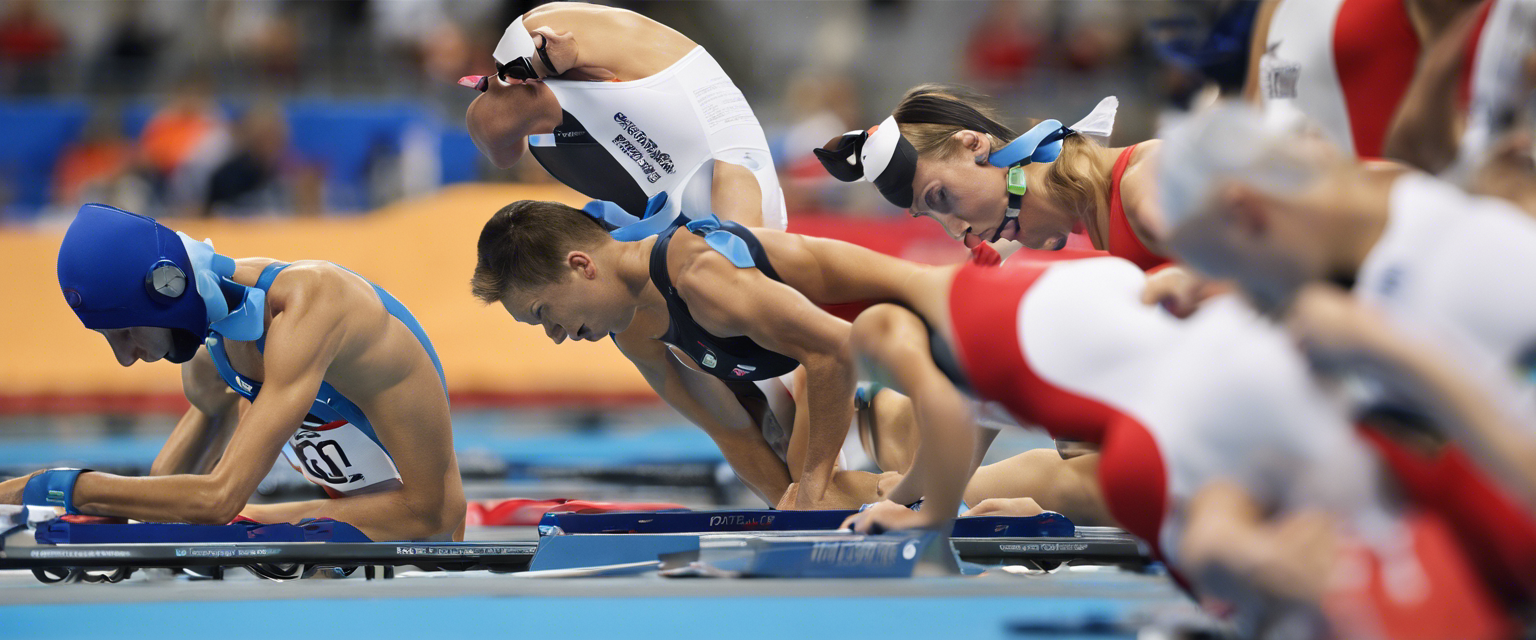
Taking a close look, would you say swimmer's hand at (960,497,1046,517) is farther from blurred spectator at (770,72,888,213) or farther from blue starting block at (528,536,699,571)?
blurred spectator at (770,72,888,213)

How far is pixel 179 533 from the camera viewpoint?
343cm

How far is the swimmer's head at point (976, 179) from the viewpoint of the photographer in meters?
3.85

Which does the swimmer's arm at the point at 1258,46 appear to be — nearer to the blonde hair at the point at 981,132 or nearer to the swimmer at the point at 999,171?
the swimmer at the point at 999,171

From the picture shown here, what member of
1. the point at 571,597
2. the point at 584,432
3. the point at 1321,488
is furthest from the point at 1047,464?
the point at 584,432

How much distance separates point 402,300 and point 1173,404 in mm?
8569

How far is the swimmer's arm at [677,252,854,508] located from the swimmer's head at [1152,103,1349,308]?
163 centimetres

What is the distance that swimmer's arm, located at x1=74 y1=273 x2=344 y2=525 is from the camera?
3344mm

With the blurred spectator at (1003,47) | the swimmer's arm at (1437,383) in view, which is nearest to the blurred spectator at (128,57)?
the blurred spectator at (1003,47)

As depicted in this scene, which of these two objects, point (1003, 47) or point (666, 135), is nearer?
point (666, 135)

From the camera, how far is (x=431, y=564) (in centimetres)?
354

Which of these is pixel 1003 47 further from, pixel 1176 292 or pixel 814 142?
pixel 1176 292

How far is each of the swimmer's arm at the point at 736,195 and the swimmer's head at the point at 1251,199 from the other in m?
2.70

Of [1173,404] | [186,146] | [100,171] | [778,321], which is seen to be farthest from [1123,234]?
[100,171]

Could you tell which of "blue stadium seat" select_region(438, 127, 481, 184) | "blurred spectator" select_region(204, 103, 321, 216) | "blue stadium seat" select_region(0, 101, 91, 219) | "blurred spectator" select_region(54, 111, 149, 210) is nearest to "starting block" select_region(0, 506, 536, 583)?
"blurred spectator" select_region(204, 103, 321, 216)
